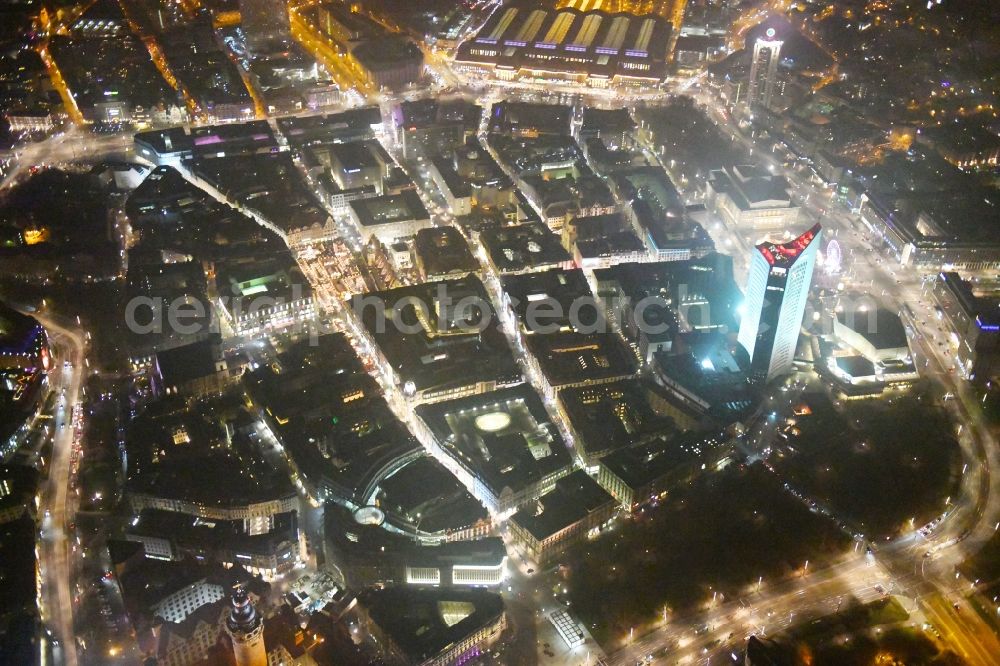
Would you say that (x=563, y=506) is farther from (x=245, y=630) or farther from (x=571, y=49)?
(x=571, y=49)

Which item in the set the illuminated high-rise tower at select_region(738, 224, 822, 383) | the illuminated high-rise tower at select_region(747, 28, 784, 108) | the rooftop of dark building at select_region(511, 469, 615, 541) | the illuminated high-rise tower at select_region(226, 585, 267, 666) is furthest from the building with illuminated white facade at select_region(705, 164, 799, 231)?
the illuminated high-rise tower at select_region(226, 585, 267, 666)

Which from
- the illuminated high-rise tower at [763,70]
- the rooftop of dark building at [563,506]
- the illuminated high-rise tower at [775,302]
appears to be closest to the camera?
the rooftop of dark building at [563,506]

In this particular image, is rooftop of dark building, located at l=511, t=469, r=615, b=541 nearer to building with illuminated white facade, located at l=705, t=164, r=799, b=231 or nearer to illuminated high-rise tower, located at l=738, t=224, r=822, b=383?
illuminated high-rise tower, located at l=738, t=224, r=822, b=383

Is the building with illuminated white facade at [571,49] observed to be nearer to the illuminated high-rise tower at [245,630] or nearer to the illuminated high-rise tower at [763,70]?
the illuminated high-rise tower at [763,70]

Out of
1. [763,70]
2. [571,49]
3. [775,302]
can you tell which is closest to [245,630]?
[775,302]

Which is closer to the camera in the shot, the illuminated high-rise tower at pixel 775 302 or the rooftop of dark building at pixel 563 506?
the rooftop of dark building at pixel 563 506

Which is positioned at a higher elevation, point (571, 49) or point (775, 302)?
point (775, 302)

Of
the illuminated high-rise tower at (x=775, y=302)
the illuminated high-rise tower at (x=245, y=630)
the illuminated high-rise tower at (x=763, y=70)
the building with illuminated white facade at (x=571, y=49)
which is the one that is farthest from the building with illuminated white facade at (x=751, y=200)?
the illuminated high-rise tower at (x=245, y=630)
